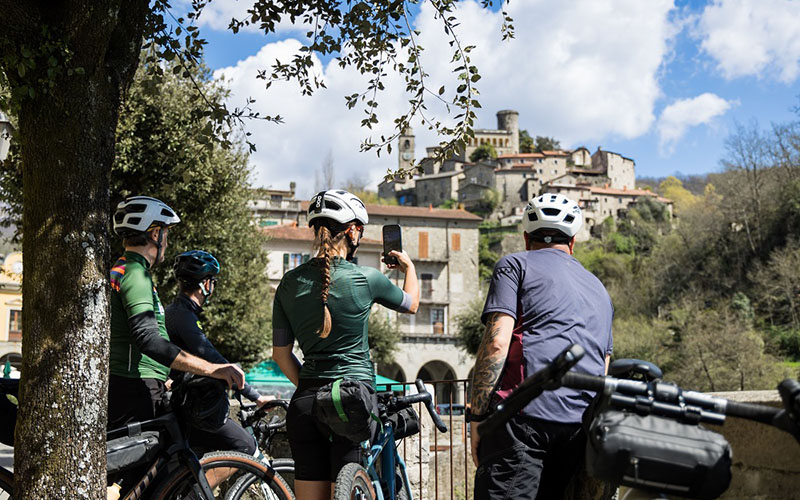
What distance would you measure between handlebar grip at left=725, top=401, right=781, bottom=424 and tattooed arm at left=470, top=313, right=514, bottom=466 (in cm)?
132

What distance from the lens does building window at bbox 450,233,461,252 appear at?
6769 cm

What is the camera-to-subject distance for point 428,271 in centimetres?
6600

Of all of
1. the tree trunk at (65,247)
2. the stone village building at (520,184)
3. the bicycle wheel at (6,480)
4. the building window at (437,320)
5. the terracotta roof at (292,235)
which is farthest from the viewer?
the stone village building at (520,184)

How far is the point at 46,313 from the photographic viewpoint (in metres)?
3.68

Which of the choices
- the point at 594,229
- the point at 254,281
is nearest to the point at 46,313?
the point at 254,281

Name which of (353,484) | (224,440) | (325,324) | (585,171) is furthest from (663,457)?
(585,171)

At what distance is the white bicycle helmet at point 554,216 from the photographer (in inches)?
141

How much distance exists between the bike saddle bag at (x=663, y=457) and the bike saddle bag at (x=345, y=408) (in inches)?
66.3

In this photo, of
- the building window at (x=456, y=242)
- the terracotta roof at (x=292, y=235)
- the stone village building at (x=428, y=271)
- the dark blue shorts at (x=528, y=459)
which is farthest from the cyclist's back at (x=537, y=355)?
the building window at (x=456, y=242)

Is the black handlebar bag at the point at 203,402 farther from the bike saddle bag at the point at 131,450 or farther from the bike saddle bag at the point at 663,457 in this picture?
the bike saddle bag at the point at 663,457

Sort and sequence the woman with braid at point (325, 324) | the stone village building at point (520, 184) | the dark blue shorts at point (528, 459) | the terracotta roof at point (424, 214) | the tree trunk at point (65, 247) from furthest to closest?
the stone village building at point (520, 184), the terracotta roof at point (424, 214), the woman with braid at point (325, 324), the tree trunk at point (65, 247), the dark blue shorts at point (528, 459)

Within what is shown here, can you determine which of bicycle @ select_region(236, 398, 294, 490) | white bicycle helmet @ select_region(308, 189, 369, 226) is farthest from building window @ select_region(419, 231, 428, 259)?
white bicycle helmet @ select_region(308, 189, 369, 226)

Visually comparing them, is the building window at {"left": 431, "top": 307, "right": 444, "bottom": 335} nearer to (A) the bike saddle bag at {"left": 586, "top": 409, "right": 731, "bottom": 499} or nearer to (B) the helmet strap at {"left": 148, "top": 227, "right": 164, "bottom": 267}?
(B) the helmet strap at {"left": 148, "top": 227, "right": 164, "bottom": 267}

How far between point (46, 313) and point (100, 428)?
0.60m
